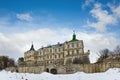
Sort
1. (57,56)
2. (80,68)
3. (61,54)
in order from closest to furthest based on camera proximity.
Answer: (80,68) → (61,54) → (57,56)

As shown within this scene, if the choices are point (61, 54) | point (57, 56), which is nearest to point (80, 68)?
point (61, 54)

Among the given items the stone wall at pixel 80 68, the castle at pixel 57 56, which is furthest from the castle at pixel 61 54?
the stone wall at pixel 80 68

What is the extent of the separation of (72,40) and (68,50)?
4.07 m

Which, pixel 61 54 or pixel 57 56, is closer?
pixel 61 54

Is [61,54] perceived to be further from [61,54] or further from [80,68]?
[80,68]

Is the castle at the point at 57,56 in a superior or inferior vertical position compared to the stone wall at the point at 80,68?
superior

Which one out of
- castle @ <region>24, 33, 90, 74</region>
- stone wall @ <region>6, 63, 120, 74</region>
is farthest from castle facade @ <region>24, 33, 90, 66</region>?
stone wall @ <region>6, 63, 120, 74</region>

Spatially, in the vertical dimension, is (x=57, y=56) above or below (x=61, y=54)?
below

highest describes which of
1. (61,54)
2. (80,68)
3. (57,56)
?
(61,54)

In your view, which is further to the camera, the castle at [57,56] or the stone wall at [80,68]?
the castle at [57,56]

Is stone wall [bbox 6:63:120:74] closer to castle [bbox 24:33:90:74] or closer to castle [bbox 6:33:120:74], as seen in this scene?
castle [bbox 6:33:120:74]

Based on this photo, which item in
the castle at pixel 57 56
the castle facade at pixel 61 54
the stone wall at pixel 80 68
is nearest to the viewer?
the stone wall at pixel 80 68

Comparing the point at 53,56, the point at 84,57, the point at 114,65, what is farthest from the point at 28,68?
the point at 53,56

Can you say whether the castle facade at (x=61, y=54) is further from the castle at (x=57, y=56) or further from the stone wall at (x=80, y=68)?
the stone wall at (x=80, y=68)
